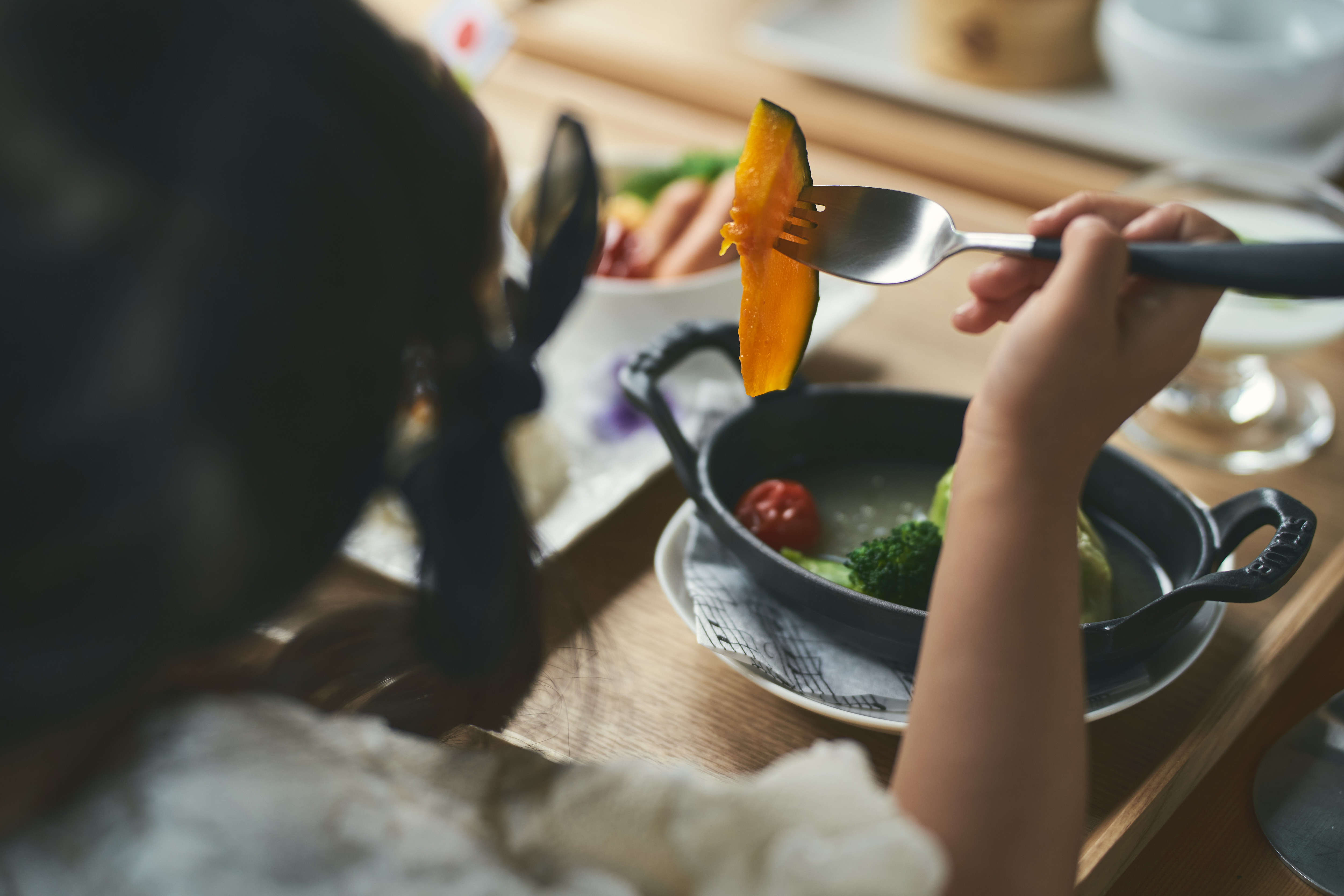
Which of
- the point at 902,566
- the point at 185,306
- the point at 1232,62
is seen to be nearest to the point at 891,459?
the point at 902,566

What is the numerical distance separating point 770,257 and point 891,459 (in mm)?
255

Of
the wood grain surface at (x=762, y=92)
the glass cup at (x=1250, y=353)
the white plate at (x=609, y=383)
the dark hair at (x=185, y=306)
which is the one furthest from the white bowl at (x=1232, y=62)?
the dark hair at (x=185, y=306)

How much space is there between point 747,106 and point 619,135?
243 millimetres

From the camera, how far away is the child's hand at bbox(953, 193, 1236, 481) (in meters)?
0.52

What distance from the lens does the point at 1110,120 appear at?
5.25 feet

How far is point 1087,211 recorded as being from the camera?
674mm

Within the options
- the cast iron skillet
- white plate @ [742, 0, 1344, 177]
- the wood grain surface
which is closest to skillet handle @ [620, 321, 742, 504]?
the cast iron skillet

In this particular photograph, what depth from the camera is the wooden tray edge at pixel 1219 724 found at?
62 cm

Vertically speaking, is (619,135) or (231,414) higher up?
(231,414)

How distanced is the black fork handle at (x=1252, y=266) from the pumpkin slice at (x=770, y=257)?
0.66 feet

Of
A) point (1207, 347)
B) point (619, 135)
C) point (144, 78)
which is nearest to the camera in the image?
point (144, 78)

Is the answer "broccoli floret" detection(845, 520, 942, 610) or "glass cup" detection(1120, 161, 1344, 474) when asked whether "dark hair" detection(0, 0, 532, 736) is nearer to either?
"broccoli floret" detection(845, 520, 942, 610)

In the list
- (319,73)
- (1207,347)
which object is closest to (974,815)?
(319,73)

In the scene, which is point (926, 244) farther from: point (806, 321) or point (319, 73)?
point (319, 73)
